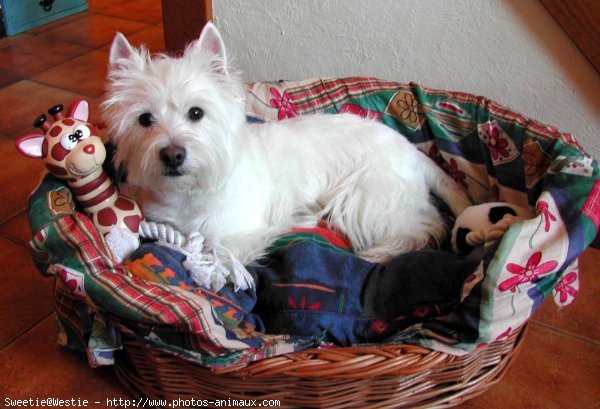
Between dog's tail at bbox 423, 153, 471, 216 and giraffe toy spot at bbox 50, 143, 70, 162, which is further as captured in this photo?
dog's tail at bbox 423, 153, 471, 216

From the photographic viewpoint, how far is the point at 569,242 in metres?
1.20

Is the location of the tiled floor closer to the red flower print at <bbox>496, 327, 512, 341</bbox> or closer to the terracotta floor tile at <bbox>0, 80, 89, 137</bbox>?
the terracotta floor tile at <bbox>0, 80, 89, 137</bbox>

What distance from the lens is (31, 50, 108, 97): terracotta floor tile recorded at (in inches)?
119

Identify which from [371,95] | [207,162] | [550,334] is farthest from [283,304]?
[371,95]

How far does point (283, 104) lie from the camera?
2.08 meters

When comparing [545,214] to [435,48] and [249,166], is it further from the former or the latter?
[435,48]

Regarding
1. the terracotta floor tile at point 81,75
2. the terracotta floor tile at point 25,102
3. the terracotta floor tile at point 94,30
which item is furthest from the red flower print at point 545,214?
the terracotta floor tile at point 94,30

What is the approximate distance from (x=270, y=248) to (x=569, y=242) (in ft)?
2.59

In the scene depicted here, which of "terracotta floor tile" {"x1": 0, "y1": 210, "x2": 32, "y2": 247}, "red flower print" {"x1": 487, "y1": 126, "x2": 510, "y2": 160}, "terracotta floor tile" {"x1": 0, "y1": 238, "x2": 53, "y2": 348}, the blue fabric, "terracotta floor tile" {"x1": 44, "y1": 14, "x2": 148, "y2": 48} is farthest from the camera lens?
"terracotta floor tile" {"x1": 44, "y1": 14, "x2": 148, "y2": 48}

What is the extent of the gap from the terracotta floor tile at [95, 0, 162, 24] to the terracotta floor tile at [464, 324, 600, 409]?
340cm

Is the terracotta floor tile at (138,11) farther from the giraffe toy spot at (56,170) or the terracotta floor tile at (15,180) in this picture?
the giraffe toy spot at (56,170)

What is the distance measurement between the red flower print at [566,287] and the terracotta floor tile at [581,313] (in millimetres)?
317

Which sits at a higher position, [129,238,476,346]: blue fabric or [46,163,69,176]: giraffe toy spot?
[46,163,69,176]: giraffe toy spot

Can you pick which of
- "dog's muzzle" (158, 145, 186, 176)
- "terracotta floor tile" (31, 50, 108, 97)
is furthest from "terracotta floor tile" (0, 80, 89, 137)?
"dog's muzzle" (158, 145, 186, 176)
